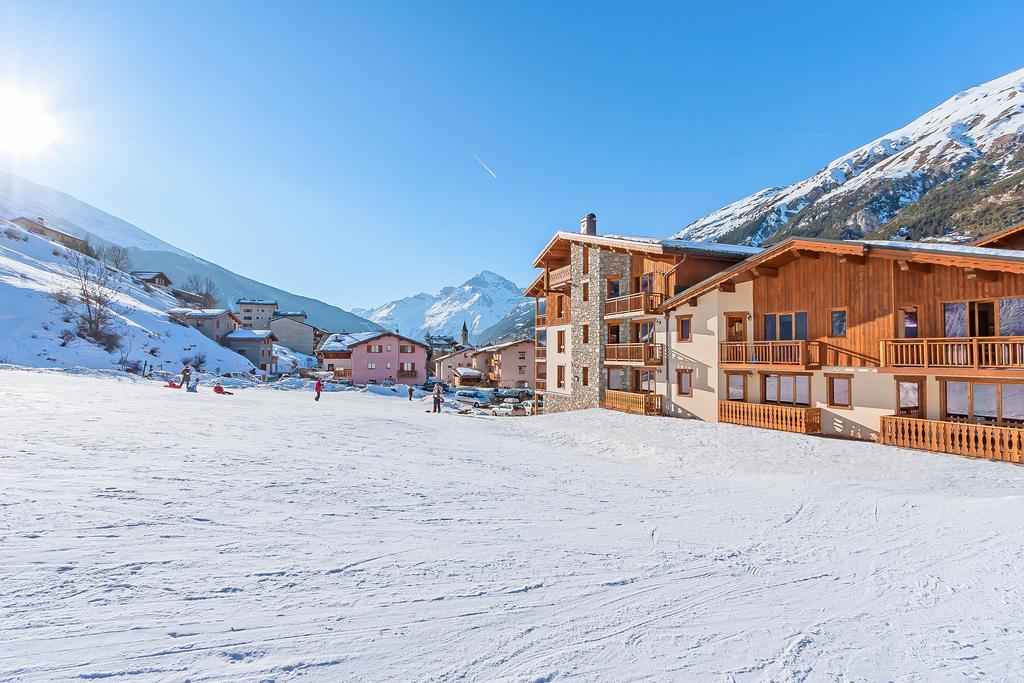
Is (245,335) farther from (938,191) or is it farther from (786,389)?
(938,191)

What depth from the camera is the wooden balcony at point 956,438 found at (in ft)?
48.0

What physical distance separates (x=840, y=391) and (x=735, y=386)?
4.56 metres

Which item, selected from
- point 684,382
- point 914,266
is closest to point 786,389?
point 684,382

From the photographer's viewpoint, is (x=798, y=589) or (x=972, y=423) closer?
(x=798, y=589)

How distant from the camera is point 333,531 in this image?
6.99 m

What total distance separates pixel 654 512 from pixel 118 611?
8076 millimetres

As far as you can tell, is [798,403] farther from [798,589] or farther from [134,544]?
[134,544]

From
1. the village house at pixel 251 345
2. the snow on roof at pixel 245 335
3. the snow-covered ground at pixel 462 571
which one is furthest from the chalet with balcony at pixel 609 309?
the snow on roof at pixel 245 335

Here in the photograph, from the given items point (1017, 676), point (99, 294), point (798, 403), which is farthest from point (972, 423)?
point (99, 294)

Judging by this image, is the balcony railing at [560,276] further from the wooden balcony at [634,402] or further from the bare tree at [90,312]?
the bare tree at [90,312]

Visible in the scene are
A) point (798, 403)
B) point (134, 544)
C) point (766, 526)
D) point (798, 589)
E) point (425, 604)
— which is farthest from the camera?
point (798, 403)

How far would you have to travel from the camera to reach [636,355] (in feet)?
90.3

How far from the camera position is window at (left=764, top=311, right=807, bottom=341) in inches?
808

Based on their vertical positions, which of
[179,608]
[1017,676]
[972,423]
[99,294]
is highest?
[99,294]
